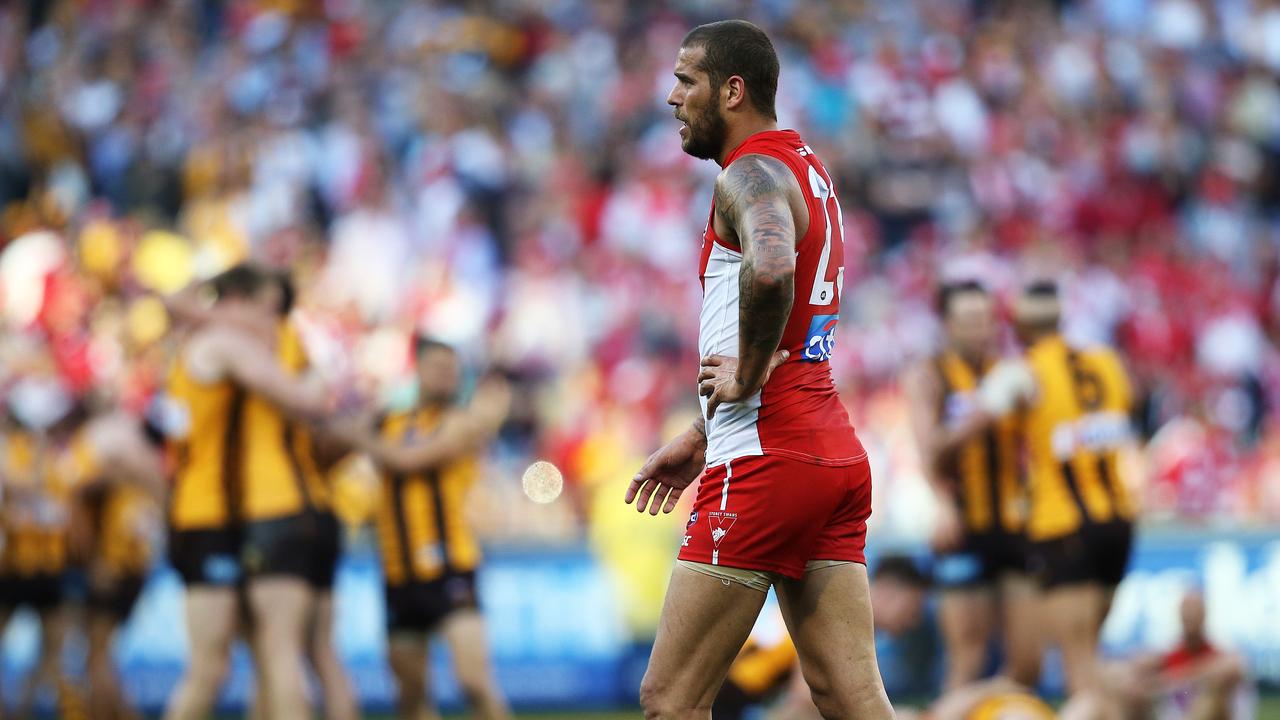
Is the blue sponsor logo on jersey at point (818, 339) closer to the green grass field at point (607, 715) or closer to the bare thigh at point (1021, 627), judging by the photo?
the bare thigh at point (1021, 627)

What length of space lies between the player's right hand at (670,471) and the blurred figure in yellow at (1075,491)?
4419 mm

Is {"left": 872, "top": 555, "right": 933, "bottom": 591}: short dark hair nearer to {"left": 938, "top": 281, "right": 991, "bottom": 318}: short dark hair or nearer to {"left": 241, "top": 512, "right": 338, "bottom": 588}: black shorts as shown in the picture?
{"left": 938, "top": 281, "right": 991, "bottom": 318}: short dark hair

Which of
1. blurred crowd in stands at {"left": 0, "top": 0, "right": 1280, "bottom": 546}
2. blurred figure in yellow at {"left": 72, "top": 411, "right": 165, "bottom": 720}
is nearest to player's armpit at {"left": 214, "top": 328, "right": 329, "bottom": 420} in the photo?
blurred figure in yellow at {"left": 72, "top": 411, "right": 165, "bottom": 720}

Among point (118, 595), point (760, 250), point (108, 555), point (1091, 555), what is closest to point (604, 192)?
point (108, 555)

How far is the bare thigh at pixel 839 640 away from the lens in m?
5.34

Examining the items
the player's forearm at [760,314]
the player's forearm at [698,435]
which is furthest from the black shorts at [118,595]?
the player's forearm at [760,314]

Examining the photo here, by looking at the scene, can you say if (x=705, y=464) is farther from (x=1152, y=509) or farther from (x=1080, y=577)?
(x=1152, y=509)

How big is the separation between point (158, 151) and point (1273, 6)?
49.6 ft

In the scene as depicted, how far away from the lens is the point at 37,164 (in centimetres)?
2097

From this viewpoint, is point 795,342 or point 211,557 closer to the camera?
point 795,342

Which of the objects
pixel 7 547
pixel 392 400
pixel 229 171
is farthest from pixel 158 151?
pixel 7 547

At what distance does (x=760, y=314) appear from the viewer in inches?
198

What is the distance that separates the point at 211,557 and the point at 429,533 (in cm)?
147

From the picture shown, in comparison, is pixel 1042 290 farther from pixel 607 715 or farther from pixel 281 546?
pixel 607 715
